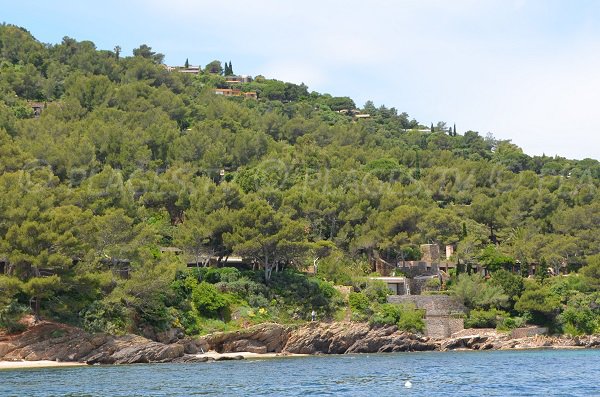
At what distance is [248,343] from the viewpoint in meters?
58.4

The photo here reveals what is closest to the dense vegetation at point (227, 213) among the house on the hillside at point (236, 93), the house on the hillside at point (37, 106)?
the house on the hillside at point (37, 106)

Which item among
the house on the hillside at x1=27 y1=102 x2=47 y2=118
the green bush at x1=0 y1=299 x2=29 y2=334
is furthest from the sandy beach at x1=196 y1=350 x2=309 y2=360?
the house on the hillside at x1=27 y1=102 x2=47 y2=118

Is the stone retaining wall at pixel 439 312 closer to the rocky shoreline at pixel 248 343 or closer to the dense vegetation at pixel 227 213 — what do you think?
the rocky shoreline at pixel 248 343

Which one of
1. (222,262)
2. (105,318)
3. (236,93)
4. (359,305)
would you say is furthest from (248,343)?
(236,93)

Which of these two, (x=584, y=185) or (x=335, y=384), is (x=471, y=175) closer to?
(x=584, y=185)

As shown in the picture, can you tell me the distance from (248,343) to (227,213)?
423 inches

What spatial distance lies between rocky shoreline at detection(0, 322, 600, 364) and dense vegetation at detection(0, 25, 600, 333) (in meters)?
1.09

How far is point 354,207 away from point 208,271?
18.9m

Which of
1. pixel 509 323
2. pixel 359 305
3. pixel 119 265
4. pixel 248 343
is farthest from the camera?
pixel 509 323

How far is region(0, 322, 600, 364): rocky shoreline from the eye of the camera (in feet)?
168

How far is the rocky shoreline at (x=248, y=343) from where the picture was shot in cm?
5112

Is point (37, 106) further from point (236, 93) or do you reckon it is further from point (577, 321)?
point (577, 321)

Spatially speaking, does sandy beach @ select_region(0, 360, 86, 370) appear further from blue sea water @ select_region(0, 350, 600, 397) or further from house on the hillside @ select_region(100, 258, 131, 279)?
house on the hillside @ select_region(100, 258, 131, 279)

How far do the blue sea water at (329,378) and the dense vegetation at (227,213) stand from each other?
6.84 meters
